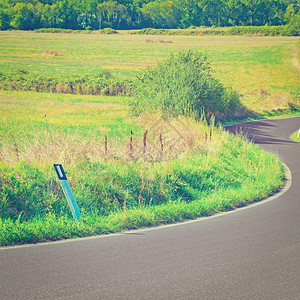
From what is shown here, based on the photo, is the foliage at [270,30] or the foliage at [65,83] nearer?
the foliage at [65,83]

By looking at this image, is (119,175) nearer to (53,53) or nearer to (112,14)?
(53,53)

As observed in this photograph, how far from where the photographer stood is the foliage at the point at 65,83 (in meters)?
38.1

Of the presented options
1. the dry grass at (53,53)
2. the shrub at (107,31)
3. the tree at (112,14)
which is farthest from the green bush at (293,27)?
the dry grass at (53,53)

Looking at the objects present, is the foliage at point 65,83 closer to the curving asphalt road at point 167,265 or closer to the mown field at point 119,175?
the mown field at point 119,175

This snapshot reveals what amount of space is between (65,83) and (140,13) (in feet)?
108

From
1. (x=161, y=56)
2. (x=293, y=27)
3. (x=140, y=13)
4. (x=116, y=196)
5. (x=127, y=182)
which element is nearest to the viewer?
(x=116, y=196)

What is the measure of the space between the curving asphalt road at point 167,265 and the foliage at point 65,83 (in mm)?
32218

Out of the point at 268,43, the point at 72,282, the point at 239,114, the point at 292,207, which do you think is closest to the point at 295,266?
the point at 72,282

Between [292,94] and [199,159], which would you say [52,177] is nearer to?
[199,159]

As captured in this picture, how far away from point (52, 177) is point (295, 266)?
5.38m

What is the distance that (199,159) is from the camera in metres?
13.8

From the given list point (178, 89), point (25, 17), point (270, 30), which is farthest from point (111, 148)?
point (270, 30)

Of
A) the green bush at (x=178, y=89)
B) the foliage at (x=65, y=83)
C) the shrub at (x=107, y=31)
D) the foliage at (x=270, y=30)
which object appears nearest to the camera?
the green bush at (x=178, y=89)

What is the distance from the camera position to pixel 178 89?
24.2 m
